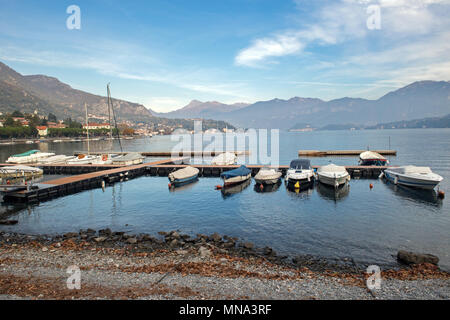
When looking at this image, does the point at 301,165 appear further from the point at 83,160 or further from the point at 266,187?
the point at 83,160

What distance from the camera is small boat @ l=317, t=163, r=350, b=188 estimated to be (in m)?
35.6

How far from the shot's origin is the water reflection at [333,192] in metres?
32.2

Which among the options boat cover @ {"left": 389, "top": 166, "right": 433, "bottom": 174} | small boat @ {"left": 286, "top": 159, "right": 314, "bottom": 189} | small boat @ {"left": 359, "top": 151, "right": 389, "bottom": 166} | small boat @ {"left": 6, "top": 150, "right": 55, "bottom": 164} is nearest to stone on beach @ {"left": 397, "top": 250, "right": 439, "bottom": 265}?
small boat @ {"left": 286, "top": 159, "right": 314, "bottom": 189}

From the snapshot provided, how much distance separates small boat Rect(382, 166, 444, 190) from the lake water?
1.04 m

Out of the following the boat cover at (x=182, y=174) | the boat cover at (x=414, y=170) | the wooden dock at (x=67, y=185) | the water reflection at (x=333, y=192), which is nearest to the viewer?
the wooden dock at (x=67, y=185)

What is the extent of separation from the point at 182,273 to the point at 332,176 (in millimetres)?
27353

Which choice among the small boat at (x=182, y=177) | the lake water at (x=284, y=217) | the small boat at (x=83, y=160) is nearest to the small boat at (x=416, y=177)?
the lake water at (x=284, y=217)

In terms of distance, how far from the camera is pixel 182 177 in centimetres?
4028

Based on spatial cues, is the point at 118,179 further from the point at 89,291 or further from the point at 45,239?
the point at 89,291

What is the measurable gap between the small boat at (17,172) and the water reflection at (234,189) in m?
27.8

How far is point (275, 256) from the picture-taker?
1686cm

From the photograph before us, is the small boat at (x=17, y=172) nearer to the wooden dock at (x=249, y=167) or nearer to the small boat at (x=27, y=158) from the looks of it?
the small boat at (x=27, y=158)

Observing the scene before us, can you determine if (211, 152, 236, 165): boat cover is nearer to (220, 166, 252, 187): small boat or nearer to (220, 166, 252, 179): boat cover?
(220, 166, 252, 179): boat cover
